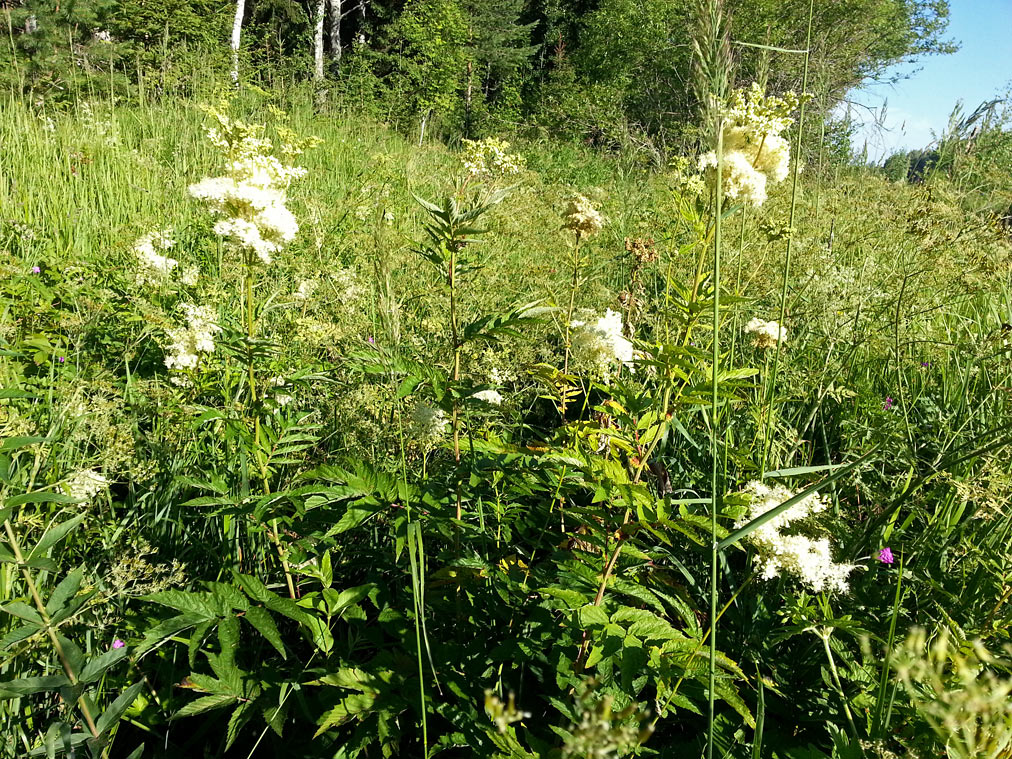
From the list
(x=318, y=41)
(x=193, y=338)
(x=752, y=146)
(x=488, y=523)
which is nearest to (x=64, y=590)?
(x=193, y=338)

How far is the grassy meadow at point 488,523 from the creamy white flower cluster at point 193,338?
0.01m

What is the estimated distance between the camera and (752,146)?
1.78 meters

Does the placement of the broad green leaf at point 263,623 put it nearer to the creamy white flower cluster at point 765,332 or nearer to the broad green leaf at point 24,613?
the broad green leaf at point 24,613

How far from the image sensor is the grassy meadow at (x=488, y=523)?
1.31 meters

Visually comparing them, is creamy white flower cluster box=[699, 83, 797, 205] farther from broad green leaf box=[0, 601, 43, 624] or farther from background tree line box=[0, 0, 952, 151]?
broad green leaf box=[0, 601, 43, 624]

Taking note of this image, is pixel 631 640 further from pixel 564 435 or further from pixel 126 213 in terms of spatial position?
pixel 126 213

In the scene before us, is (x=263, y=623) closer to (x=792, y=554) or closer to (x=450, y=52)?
(x=792, y=554)

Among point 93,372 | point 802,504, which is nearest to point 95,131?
point 93,372

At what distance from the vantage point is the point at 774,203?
13.4 feet

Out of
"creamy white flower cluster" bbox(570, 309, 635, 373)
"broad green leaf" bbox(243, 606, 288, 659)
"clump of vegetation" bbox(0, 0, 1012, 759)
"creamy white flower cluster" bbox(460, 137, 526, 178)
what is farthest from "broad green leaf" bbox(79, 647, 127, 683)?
"creamy white flower cluster" bbox(460, 137, 526, 178)

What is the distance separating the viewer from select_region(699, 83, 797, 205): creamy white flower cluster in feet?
5.56

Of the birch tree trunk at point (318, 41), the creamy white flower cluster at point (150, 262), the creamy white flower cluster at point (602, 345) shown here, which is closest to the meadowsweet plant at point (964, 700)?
the creamy white flower cluster at point (602, 345)

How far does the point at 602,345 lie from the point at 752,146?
28.1 inches

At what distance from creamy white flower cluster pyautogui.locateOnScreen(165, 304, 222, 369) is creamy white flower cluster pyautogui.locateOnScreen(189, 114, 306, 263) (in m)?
0.41
